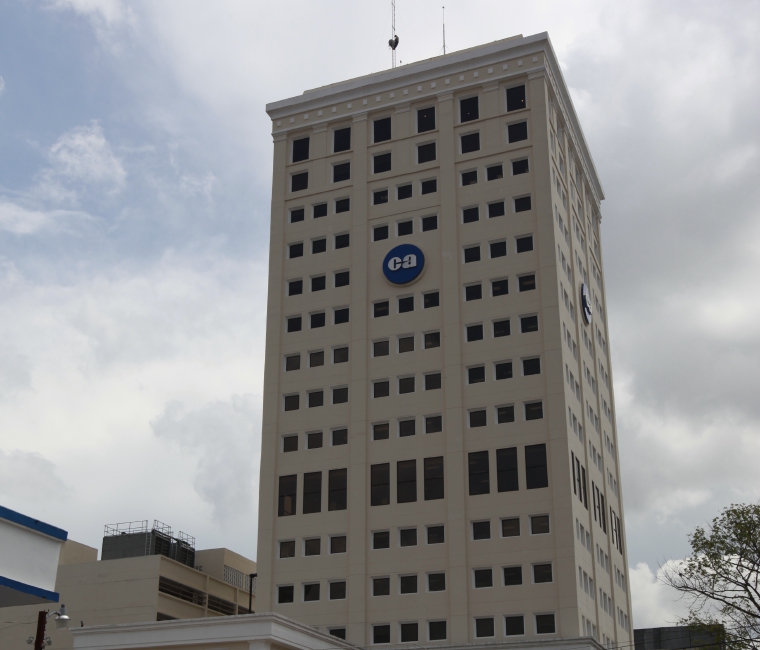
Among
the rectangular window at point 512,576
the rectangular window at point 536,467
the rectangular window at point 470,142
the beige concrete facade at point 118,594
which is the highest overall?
the rectangular window at point 470,142

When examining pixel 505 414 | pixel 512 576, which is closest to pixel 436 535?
pixel 512 576

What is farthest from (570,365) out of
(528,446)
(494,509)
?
(494,509)

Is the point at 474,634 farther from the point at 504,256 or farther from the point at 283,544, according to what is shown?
the point at 504,256

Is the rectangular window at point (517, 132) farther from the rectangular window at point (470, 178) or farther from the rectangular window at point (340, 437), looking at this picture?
the rectangular window at point (340, 437)

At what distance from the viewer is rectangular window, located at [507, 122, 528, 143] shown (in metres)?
74.0

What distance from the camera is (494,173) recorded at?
242 ft

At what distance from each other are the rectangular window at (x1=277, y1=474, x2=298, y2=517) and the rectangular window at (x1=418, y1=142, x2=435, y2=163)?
25.5 m

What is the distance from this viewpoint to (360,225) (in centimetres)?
7562

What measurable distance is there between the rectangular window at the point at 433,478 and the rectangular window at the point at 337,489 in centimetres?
579

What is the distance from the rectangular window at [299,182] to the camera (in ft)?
262

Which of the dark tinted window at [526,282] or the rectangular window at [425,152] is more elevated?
the rectangular window at [425,152]

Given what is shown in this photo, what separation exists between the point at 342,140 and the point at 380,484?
28.5 metres

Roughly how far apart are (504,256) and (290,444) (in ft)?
66.2

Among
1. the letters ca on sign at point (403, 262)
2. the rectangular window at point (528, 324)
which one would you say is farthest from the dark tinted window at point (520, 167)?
the rectangular window at point (528, 324)
